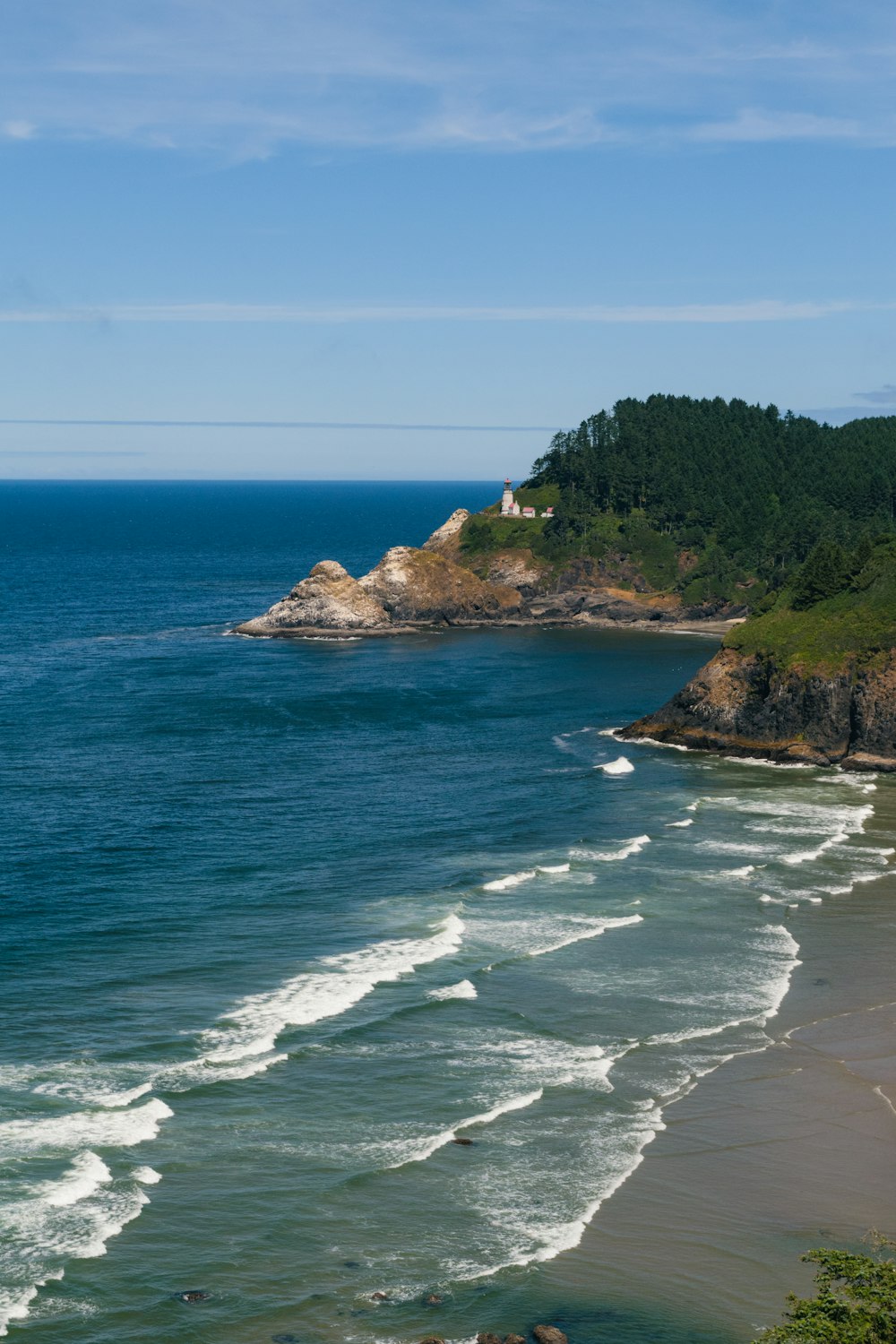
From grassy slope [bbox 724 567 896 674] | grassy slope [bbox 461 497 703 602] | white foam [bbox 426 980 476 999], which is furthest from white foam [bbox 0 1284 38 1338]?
grassy slope [bbox 461 497 703 602]

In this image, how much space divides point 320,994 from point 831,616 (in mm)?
60338

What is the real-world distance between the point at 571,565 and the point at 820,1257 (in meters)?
155

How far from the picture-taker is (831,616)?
100 metres

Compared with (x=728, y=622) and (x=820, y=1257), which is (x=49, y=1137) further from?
(x=728, y=622)

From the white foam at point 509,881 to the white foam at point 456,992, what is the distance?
1253 cm

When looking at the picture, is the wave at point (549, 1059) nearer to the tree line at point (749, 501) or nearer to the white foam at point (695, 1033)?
the white foam at point (695, 1033)

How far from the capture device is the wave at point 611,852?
70.2 meters

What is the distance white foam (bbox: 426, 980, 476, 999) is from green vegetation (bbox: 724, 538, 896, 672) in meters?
49.8

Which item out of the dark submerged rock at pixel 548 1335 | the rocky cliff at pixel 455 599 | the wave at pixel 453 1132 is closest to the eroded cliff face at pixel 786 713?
the wave at pixel 453 1132

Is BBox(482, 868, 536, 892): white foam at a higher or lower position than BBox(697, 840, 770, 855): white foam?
lower

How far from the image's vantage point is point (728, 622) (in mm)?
168125

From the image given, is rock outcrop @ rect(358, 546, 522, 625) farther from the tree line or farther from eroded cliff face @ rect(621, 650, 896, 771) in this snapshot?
eroded cliff face @ rect(621, 650, 896, 771)

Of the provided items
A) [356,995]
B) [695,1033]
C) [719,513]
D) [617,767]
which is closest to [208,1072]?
[356,995]

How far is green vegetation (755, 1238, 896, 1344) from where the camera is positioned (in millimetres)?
25906
